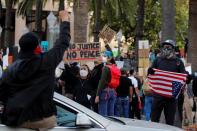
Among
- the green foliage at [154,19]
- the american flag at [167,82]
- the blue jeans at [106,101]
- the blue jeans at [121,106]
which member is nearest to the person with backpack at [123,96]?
the blue jeans at [121,106]

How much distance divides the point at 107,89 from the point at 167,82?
122 inches

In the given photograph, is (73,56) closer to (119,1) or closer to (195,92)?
(195,92)

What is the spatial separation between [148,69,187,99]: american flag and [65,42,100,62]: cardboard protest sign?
15.7ft

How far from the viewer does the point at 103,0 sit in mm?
24703

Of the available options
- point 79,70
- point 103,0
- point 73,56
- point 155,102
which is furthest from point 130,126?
point 103,0

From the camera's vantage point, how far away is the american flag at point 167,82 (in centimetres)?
1068

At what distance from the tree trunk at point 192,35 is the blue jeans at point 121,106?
A: 14.8 feet

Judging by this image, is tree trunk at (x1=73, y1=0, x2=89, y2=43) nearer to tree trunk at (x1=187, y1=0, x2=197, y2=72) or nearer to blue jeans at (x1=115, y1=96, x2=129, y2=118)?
tree trunk at (x1=187, y1=0, x2=197, y2=72)

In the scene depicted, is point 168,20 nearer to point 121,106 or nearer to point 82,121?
point 121,106

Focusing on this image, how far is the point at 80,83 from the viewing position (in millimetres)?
13539

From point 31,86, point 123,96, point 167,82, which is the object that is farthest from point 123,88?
point 31,86

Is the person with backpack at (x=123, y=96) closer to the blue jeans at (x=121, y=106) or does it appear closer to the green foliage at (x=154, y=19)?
the blue jeans at (x=121, y=106)

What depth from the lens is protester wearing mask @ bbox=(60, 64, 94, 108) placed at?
1329 cm

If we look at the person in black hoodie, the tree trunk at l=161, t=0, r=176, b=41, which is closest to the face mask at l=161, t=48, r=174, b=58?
the tree trunk at l=161, t=0, r=176, b=41
